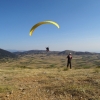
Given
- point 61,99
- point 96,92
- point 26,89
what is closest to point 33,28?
point 26,89

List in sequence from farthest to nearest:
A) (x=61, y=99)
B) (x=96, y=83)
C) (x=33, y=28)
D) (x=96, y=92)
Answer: (x=96, y=83) < (x=33, y=28) < (x=96, y=92) < (x=61, y=99)

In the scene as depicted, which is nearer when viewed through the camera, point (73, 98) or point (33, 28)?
point (73, 98)

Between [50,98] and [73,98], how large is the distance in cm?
119

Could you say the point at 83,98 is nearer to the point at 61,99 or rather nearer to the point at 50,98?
the point at 61,99

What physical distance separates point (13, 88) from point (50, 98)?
2761 mm

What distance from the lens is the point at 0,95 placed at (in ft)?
29.3

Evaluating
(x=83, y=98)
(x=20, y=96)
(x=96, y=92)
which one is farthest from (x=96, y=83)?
(x=20, y=96)

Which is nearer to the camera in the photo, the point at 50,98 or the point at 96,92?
Result: the point at 50,98

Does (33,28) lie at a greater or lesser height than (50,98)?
greater

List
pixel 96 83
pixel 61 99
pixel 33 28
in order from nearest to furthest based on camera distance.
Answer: pixel 61 99
pixel 33 28
pixel 96 83

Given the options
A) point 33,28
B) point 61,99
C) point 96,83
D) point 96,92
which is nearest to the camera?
point 61,99

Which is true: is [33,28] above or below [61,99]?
above

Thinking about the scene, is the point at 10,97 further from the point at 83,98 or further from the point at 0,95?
the point at 83,98

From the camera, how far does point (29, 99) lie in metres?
8.45
